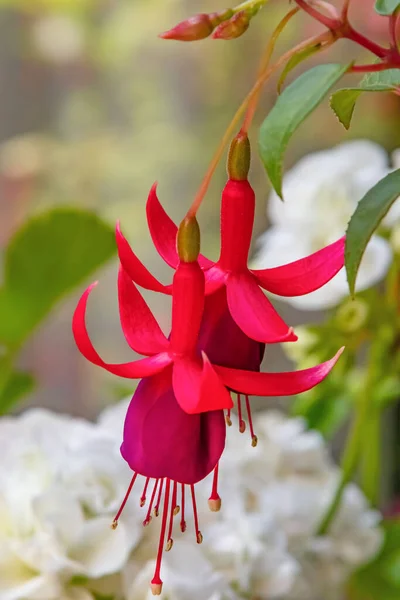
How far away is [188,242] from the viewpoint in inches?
10.5

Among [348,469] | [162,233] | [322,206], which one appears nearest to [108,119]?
[322,206]

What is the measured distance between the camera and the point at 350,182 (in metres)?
0.57

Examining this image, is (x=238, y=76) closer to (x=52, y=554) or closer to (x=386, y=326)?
(x=386, y=326)

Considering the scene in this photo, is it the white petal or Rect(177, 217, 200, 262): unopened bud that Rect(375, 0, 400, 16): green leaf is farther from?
the white petal

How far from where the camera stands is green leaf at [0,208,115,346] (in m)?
0.52

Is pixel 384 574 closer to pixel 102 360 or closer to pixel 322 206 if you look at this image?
A: pixel 322 206

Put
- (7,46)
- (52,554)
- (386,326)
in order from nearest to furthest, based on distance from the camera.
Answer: (52,554), (386,326), (7,46)

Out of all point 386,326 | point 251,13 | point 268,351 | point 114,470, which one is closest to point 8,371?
point 114,470

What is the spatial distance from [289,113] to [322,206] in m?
0.31

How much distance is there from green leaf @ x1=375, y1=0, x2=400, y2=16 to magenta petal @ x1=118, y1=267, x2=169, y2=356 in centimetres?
13

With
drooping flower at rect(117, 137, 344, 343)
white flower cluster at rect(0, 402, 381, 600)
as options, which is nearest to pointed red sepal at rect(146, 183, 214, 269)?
drooping flower at rect(117, 137, 344, 343)

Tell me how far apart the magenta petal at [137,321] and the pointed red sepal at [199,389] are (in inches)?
0.7

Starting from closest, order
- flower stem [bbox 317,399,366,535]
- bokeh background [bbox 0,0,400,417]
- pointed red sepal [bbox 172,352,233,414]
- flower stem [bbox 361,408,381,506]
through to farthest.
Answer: pointed red sepal [bbox 172,352,233,414], flower stem [bbox 317,399,366,535], flower stem [bbox 361,408,381,506], bokeh background [bbox 0,0,400,417]

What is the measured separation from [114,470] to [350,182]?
266 mm
